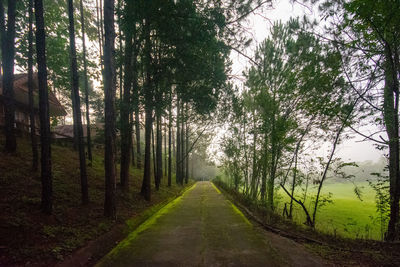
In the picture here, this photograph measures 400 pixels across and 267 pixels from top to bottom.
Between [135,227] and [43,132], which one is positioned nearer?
[43,132]

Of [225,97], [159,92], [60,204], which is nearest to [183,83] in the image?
[159,92]

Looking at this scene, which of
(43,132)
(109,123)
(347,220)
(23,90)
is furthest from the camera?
(347,220)

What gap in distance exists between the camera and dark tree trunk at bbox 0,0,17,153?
8039 mm

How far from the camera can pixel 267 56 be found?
9.65 m

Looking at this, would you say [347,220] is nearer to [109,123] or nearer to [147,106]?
[147,106]

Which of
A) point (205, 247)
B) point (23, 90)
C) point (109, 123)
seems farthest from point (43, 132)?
point (23, 90)

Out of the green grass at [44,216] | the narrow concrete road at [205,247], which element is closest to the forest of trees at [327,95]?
the narrow concrete road at [205,247]

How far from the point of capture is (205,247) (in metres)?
3.74

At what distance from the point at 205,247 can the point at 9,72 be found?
1162 cm

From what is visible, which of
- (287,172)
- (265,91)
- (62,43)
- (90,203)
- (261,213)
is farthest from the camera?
(62,43)

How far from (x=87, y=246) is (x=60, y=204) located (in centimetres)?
256

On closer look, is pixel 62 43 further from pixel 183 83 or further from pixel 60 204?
pixel 60 204

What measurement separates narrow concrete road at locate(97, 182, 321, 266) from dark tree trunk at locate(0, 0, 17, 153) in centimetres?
805

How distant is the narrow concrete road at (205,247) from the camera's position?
3143 mm
